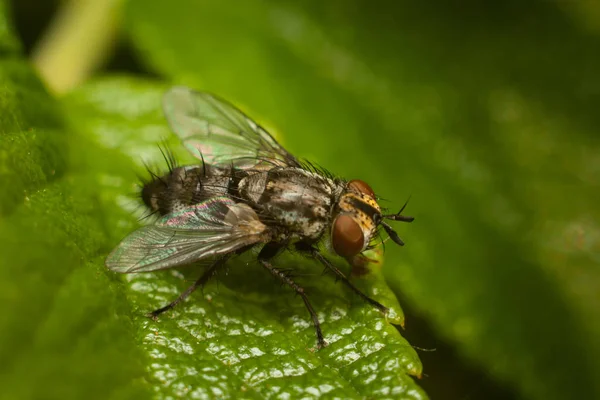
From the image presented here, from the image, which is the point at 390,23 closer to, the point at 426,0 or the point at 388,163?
the point at 426,0

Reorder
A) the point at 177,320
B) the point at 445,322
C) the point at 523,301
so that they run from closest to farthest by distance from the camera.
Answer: the point at 177,320 → the point at 445,322 → the point at 523,301

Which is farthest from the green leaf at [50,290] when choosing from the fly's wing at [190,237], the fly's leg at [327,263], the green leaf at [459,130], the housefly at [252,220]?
the green leaf at [459,130]

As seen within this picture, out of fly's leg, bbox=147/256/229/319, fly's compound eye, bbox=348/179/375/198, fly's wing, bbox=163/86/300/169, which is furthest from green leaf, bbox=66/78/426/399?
fly's compound eye, bbox=348/179/375/198

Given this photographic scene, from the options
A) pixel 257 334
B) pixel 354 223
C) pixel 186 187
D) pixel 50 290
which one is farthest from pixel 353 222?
pixel 50 290

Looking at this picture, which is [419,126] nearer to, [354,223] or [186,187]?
[354,223]

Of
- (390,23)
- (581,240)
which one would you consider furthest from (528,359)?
(390,23)

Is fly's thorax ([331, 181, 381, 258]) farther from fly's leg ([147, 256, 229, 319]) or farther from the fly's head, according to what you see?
fly's leg ([147, 256, 229, 319])
